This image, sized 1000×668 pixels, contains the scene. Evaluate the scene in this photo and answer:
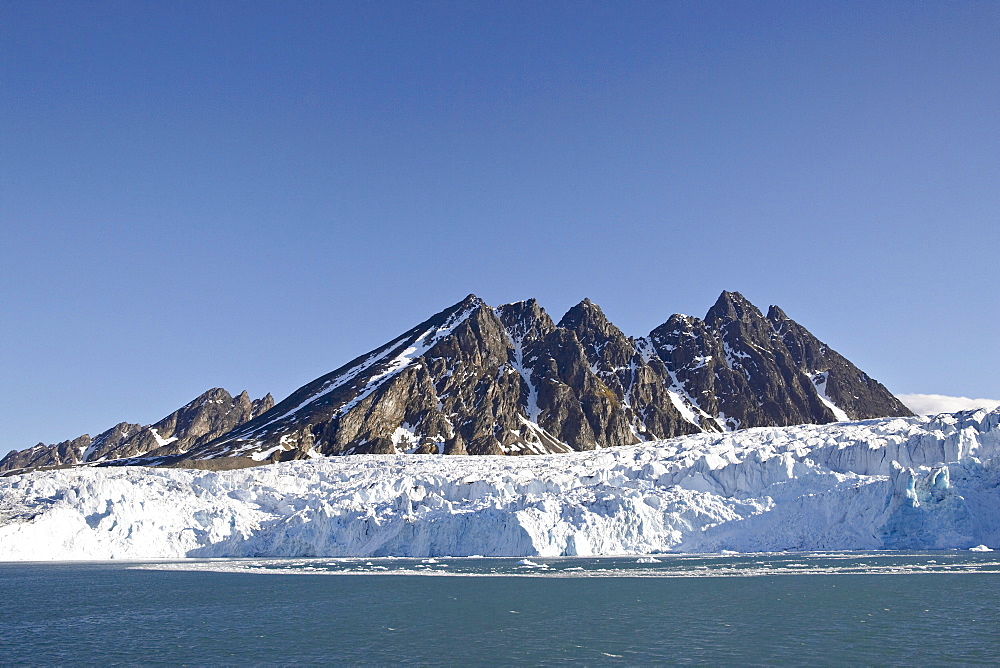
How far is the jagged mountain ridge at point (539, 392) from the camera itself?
460ft

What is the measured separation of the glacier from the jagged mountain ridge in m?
54.7

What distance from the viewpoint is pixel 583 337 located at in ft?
616

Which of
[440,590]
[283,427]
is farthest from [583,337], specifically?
[440,590]

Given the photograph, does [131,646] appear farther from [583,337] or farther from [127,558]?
[583,337]

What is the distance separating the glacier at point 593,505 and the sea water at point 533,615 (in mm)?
5340

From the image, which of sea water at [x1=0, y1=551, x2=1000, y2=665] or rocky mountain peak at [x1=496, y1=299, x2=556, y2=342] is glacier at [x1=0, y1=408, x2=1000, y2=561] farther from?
rocky mountain peak at [x1=496, y1=299, x2=556, y2=342]

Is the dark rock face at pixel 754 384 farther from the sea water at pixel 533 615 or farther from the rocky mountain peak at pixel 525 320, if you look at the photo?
the sea water at pixel 533 615

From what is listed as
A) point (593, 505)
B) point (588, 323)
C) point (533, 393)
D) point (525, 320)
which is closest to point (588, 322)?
point (588, 323)

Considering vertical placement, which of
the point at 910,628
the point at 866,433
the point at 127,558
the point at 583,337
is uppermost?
the point at 583,337

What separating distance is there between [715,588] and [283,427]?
115m

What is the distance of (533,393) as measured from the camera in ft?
535

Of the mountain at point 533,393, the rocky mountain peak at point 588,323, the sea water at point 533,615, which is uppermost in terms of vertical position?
the rocky mountain peak at point 588,323

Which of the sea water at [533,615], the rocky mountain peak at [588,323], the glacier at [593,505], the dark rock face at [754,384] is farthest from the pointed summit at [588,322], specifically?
the sea water at [533,615]

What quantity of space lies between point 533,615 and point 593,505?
3310 centimetres
